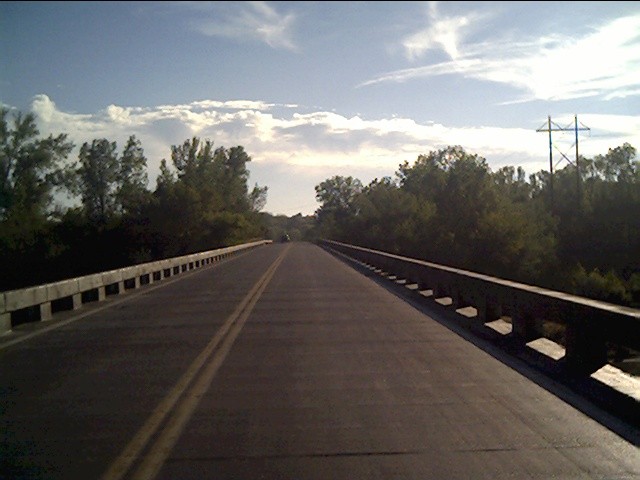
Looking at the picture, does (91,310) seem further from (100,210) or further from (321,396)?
(100,210)

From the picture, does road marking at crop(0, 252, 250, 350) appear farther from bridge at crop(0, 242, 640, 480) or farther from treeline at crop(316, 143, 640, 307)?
treeline at crop(316, 143, 640, 307)

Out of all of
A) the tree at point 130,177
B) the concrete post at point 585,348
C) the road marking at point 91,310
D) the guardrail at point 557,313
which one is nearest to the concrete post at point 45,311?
the road marking at point 91,310

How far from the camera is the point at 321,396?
358 inches

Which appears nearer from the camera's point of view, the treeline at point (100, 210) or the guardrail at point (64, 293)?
the guardrail at point (64, 293)

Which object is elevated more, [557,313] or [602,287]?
[557,313]

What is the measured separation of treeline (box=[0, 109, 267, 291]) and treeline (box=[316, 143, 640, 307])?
23.2 metres

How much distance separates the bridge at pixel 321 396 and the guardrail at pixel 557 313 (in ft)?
0.10

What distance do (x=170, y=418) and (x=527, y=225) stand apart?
2637 inches

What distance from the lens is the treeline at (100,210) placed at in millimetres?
57688

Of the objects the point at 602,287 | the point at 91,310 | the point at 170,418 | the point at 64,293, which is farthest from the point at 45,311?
the point at 602,287

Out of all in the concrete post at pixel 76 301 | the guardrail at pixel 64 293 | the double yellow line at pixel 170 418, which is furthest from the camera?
the concrete post at pixel 76 301

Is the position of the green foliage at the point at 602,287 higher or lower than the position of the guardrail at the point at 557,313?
lower

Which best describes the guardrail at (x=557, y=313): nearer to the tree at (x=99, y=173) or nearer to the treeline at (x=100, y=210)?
the treeline at (x=100, y=210)

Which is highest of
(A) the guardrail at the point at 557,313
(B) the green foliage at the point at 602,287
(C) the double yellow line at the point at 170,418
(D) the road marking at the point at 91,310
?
(A) the guardrail at the point at 557,313
